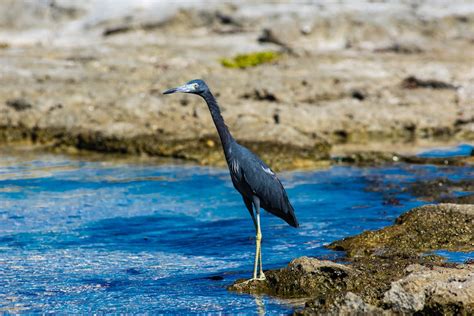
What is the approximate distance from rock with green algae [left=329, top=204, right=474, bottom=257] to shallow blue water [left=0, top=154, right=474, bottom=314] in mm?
324

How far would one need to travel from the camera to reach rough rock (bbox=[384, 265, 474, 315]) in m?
6.74

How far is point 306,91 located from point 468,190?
606cm

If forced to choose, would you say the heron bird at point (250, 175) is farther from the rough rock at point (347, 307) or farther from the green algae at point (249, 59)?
the green algae at point (249, 59)

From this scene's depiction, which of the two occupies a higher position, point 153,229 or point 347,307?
point 347,307

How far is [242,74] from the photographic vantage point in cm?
1953

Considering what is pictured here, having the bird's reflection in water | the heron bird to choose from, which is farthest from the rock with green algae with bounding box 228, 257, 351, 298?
the heron bird

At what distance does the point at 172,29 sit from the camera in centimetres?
2389

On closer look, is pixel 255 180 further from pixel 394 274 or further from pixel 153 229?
pixel 153 229

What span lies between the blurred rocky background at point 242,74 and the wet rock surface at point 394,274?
5.93m

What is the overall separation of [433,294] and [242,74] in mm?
13106

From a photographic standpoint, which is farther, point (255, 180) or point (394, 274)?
point (255, 180)

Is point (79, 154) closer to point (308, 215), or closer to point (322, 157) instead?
point (322, 157)

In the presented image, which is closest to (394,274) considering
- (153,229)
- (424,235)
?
(424,235)

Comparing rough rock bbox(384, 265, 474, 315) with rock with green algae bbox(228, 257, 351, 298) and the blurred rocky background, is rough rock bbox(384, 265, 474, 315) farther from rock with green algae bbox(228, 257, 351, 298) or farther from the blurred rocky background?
the blurred rocky background
